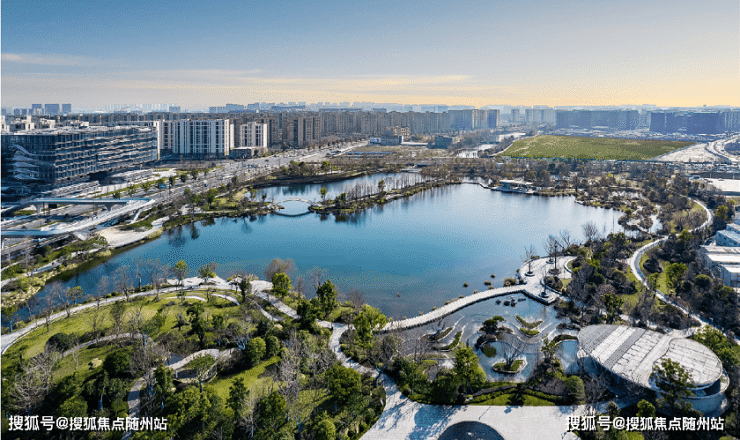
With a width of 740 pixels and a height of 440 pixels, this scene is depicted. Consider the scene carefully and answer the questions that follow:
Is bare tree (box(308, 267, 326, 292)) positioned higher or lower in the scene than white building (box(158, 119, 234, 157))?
lower

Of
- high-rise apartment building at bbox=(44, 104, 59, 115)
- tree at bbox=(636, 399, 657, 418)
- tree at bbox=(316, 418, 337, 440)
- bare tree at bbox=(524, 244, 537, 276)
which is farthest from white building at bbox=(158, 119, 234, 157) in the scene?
high-rise apartment building at bbox=(44, 104, 59, 115)

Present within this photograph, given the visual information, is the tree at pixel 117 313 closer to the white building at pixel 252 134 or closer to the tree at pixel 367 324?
the tree at pixel 367 324

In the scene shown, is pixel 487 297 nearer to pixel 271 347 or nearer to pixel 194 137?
pixel 271 347

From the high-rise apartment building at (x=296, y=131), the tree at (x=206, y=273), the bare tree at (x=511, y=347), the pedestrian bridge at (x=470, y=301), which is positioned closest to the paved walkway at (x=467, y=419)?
the bare tree at (x=511, y=347)

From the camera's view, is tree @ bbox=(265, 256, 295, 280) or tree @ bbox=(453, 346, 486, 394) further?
tree @ bbox=(265, 256, 295, 280)

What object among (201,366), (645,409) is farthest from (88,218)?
(645,409)

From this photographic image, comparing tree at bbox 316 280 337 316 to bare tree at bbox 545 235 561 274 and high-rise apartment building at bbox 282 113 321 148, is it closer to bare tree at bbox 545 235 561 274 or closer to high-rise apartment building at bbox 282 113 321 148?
bare tree at bbox 545 235 561 274

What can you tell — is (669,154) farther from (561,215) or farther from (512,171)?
(561,215)
